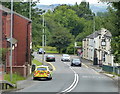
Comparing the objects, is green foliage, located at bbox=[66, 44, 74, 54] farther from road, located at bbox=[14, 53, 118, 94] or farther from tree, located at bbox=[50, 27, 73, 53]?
road, located at bbox=[14, 53, 118, 94]

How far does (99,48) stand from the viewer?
246 feet

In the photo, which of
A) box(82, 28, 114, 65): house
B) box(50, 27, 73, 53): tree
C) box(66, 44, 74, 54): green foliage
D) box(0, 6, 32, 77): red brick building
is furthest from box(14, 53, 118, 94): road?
box(66, 44, 74, 54): green foliage

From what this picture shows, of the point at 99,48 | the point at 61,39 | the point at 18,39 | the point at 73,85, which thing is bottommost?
the point at 73,85

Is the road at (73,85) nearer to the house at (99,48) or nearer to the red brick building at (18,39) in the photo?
the red brick building at (18,39)

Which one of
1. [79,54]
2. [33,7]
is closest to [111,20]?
[33,7]

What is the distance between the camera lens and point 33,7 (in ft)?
183

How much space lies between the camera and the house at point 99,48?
222 ft

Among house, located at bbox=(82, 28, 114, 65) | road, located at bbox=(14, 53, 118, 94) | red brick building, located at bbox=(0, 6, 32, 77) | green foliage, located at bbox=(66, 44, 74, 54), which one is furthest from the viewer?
green foliage, located at bbox=(66, 44, 74, 54)

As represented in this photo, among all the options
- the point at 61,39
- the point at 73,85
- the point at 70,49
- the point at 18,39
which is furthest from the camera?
the point at 70,49

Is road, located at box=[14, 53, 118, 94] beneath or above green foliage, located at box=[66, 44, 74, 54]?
beneath

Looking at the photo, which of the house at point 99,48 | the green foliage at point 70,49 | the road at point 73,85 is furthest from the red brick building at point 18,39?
the green foliage at point 70,49

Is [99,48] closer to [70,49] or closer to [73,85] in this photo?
[70,49]

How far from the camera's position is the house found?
67.8 meters

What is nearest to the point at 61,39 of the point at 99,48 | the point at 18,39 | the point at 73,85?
the point at 99,48
